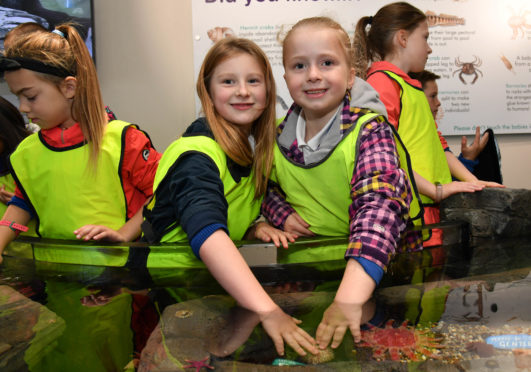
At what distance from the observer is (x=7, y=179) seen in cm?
194

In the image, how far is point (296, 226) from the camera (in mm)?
1274

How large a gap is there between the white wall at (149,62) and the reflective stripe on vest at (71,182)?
1.75 metres

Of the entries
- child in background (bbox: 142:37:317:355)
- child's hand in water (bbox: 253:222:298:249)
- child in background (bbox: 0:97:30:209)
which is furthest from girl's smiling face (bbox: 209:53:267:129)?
child in background (bbox: 0:97:30:209)

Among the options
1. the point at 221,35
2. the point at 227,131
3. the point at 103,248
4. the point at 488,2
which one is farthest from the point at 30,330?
the point at 488,2

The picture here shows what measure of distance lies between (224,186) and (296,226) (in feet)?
0.75

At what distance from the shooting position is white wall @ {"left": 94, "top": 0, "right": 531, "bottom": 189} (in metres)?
3.22

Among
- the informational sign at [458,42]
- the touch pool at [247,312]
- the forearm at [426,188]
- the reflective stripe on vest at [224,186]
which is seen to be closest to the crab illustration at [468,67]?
the informational sign at [458,42]

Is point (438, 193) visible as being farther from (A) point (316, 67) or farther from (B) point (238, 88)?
(B) point (238, 88)

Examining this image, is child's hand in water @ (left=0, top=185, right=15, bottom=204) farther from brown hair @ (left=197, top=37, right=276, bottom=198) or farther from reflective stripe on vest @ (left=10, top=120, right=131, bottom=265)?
brown hair @ (left=197, top=37, right=276, bottom=198)

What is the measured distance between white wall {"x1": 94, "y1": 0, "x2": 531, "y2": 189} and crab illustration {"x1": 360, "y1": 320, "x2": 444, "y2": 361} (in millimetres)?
2754

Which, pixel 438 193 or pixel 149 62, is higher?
pixel 149 62

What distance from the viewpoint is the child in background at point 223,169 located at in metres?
0.99

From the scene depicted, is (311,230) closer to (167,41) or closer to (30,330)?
(30,330)

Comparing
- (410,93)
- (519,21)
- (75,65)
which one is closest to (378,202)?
(410,93)
